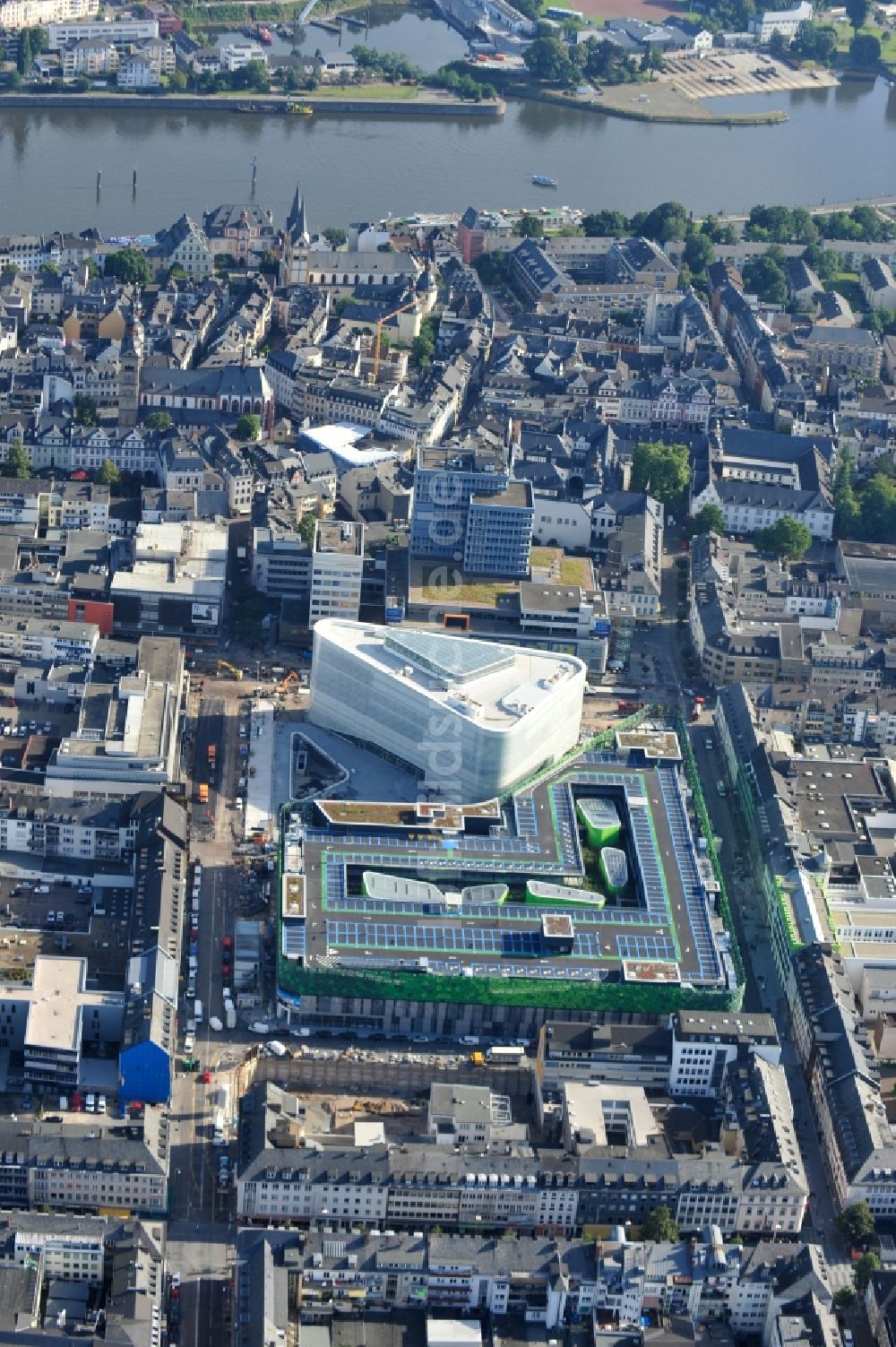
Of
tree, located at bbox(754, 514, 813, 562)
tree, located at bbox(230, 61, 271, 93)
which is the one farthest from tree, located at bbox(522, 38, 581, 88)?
tree, located at bbox(754, 514, 813, 562)

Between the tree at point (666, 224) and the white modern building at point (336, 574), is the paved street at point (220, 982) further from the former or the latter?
the tree at point (666, 224)

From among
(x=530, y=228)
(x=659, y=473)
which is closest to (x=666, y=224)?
(x=530, y=228)

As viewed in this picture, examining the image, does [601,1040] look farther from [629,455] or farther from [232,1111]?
[629,455]

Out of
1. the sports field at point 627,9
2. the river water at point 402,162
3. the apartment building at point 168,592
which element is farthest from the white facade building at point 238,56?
the apartment building at point 168,592

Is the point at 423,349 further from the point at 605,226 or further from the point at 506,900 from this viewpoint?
the point at 506,900

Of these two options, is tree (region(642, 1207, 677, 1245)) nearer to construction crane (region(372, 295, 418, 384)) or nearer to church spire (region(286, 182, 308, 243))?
construction crane (region(372, 295, 418, 384))
